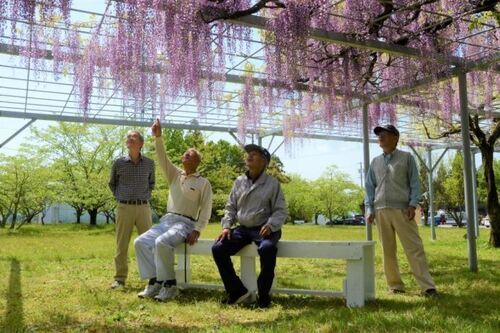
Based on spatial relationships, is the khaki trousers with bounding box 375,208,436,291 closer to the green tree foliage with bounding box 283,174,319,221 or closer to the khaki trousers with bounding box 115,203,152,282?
the khaki trousers with bounding box 115,203,152,282

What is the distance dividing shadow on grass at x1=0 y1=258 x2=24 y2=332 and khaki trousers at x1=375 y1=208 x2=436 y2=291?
2.76m

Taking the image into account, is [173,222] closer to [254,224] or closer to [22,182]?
[254,224]

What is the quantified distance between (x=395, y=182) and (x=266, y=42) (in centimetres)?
208

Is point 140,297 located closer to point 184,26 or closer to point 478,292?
point 184,26

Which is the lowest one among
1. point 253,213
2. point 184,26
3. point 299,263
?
point 299,263

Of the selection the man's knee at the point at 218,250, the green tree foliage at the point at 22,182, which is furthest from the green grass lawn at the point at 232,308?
the green tree foliage at the point at 22,182

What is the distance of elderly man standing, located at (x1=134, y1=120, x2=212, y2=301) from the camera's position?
396cm

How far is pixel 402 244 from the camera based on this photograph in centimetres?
404

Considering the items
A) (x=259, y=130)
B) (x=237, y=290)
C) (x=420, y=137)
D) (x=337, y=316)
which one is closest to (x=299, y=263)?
(x=237, y=290)

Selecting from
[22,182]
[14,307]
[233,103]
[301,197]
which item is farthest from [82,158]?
[14,307]

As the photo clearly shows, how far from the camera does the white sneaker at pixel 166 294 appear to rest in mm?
3820

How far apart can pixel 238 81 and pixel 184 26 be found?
288cm

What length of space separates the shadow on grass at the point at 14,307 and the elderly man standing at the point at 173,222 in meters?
0.89

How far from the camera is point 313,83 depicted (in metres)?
6.50
